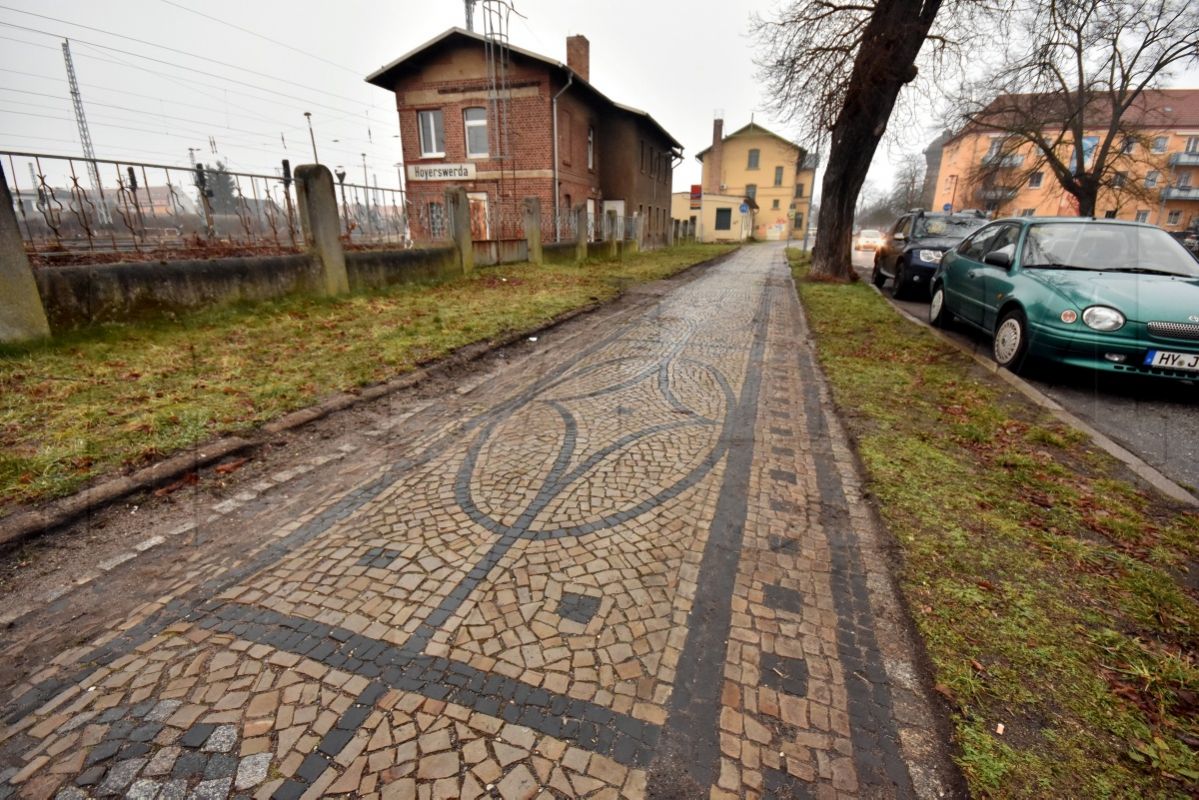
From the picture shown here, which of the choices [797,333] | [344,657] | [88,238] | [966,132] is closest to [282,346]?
[88,238]

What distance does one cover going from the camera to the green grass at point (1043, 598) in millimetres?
1825

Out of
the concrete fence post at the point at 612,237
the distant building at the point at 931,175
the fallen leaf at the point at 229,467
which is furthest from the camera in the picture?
the distant building at the point at 931,175

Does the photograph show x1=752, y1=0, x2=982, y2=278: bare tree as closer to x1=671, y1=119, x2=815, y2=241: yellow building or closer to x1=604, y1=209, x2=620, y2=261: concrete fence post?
x1=604, y1=209, x2=620, y2=261: concrete fence post

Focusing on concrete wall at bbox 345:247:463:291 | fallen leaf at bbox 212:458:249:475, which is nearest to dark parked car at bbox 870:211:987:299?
concrete wall at bbox 345:247:463:291

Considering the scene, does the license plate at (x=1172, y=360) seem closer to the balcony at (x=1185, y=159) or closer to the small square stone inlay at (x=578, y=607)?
the small square stone inlay at (x=578, y=607)

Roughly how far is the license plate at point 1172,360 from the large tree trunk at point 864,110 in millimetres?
9877

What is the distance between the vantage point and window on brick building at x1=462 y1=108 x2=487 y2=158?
843 inches

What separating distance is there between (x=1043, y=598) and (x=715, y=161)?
208 ft

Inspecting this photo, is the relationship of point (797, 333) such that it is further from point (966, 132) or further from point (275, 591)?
point (966, 132)

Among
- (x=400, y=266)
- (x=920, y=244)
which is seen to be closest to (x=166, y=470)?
(x=400, y=266)

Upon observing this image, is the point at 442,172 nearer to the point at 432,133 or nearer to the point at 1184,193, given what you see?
the point at 432,133

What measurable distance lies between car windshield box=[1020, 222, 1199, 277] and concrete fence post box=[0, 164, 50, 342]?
11261 millimetres

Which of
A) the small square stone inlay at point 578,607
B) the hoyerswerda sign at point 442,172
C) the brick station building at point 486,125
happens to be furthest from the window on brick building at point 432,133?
the small square stone inlay at point 578,607

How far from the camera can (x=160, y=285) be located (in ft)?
23.1
